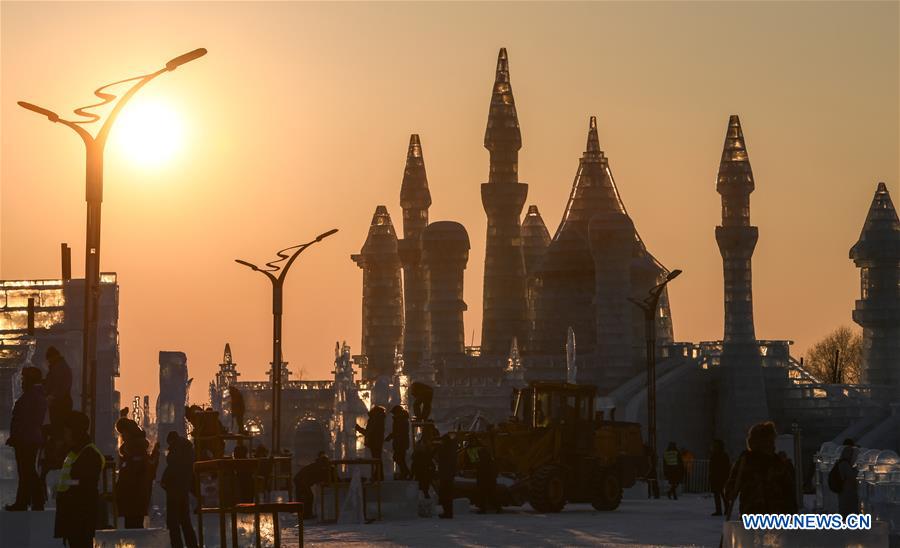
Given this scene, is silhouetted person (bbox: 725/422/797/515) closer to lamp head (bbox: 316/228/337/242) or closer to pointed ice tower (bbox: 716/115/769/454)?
lamp head (bbox: 316/228/337/242)

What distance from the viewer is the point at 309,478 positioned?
35000mm

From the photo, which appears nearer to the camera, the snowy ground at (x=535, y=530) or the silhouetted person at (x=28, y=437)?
the silhouetted person at (x=28, y=437)

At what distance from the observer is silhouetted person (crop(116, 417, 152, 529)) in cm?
2395

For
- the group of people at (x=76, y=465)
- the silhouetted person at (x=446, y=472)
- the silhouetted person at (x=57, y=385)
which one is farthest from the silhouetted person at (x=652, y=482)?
the silhouetted person at (x=57, y=385)

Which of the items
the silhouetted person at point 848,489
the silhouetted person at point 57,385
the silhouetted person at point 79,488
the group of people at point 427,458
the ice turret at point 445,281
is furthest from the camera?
the ice turret at point 445,281

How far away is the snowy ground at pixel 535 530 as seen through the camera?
28.3 metres

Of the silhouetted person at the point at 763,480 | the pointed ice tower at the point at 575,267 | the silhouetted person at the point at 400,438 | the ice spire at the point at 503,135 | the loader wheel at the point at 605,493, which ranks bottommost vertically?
the loader wheel at the point at 605,493

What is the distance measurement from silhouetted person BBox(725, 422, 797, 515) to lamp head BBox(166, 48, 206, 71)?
473 inches

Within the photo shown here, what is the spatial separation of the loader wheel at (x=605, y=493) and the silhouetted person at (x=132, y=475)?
52.0 feet

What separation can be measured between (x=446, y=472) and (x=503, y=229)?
7755 cm

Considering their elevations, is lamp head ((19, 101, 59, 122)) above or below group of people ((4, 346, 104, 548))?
above

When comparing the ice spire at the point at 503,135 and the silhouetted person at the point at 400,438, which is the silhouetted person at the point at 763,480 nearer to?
the silhouetted person at the point at 400,438

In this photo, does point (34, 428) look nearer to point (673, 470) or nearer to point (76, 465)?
point (76, 465)

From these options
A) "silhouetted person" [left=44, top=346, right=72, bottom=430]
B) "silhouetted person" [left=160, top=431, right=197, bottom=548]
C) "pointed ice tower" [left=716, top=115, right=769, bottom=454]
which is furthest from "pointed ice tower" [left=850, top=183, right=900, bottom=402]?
"silhouetted person" [left=160, top=431, right=197, bottom=548]
